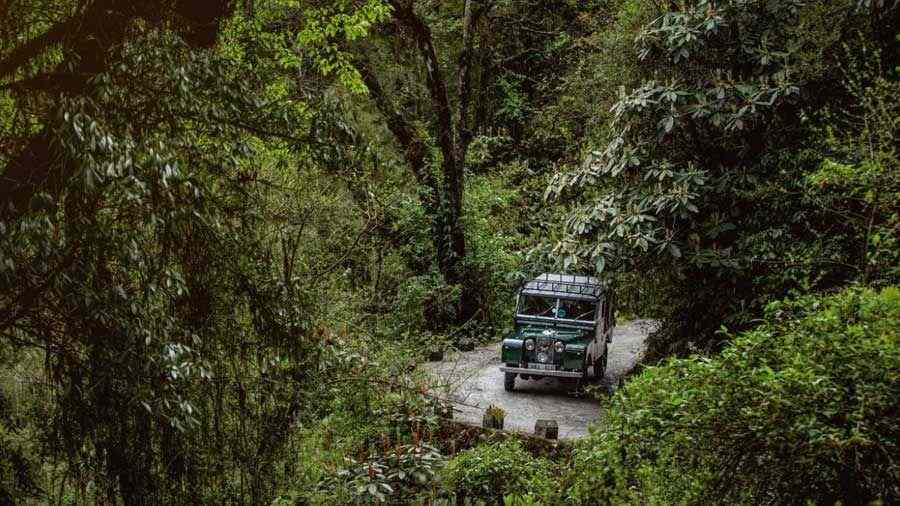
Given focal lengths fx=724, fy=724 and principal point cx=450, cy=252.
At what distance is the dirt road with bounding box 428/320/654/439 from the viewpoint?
11312 millimetres

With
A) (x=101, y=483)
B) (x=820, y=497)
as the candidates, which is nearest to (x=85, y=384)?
(x=101, y=483)

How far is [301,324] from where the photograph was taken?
672 centimetres

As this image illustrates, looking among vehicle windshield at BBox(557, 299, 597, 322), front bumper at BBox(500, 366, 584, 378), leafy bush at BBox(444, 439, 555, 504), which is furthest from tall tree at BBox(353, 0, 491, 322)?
leafy bush at BBox(444, 439, 555, 504)

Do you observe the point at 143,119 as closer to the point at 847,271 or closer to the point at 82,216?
the point at 82,216

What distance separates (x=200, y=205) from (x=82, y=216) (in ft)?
2.47

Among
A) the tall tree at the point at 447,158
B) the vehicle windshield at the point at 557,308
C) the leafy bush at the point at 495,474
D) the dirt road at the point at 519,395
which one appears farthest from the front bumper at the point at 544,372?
the tall tree at the point at 447,158

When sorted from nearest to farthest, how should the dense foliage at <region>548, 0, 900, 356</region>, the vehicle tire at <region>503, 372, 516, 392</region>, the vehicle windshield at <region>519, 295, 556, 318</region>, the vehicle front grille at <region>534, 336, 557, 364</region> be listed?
the dense foliage at <region>548, 0, 900, 356</region> < the vehicle front grille at <region>534, 336, 557, 364</region> < the vehicle tire at <region>503, 372, 516, 392</region> < the vehicle windshield at <region>519, 295, 556, 318</region>

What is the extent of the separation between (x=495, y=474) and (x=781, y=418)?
4.17 m

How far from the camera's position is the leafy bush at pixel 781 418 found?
14.6 feet

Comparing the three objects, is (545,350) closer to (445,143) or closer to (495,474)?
(495,474)

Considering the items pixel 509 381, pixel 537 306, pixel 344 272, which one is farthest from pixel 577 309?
pixel 344 272

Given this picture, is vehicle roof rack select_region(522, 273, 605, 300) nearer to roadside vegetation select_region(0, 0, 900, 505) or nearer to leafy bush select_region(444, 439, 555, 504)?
roadside vegetation select_region(0, 0, 900, 505)

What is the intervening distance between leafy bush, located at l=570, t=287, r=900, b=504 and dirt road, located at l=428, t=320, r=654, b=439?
4954 mm

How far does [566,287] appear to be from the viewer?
43.4 feet
